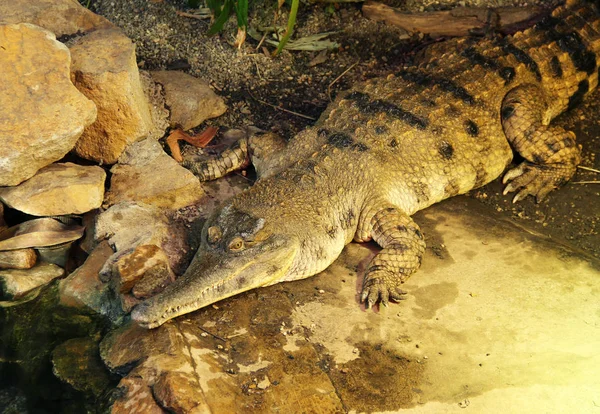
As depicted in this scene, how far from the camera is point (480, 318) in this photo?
3783mm

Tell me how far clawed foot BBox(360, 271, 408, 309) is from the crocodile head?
18.6 inches

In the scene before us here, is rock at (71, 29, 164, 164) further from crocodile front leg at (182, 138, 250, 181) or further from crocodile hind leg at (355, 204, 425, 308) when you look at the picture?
crocodile hind leg at (355, 204, 425, 308)

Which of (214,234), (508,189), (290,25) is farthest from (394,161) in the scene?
(290,25)

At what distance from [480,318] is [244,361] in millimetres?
1350

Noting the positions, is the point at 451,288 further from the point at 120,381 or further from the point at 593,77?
the point at 593,77

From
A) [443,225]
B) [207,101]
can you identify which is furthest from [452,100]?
[207,101]

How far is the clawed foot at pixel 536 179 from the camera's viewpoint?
477 cm

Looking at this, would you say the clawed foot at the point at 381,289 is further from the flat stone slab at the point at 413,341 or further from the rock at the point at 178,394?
the rock at the point at 178,394

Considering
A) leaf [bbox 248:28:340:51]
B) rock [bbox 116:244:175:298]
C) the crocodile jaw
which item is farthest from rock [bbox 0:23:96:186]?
leaf [bbox 248:28:340:51]

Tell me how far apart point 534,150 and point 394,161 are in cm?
113

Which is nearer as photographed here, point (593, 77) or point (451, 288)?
point (451, 288)

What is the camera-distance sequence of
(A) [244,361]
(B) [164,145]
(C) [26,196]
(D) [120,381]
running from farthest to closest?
(B) [164,145]
(C) [26,196]
(A) [244,361]
(D) [120,381]

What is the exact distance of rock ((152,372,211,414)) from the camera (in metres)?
2.92

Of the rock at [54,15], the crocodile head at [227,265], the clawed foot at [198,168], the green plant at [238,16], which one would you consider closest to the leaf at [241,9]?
the green plant at [238,16]
